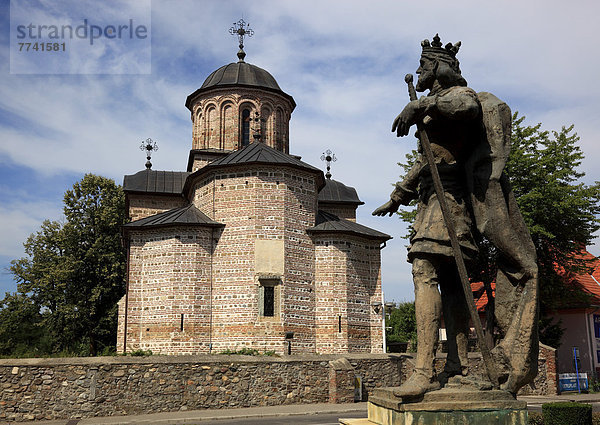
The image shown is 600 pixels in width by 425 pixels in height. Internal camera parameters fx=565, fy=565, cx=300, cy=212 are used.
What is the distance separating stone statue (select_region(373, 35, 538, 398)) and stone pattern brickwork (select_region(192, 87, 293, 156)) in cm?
2334

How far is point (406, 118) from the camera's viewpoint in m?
4.07

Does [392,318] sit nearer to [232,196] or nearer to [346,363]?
[232,196]

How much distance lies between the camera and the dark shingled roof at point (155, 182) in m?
28.1

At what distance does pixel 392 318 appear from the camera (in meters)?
45.8

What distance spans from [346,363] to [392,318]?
107ft

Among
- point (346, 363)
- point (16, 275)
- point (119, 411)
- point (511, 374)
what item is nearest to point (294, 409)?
point (346, 363)

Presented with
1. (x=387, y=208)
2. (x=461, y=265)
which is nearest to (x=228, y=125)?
(x=387, y=208)

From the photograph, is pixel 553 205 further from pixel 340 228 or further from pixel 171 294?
pixel 171 294

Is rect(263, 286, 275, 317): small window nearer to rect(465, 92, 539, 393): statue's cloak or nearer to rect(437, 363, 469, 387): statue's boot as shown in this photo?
rect(437, 363, 469, 387): statue's boot

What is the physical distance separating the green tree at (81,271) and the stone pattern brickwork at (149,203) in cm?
343

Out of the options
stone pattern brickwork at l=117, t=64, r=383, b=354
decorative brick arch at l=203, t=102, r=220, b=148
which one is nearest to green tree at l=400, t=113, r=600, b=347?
stone pattern brickwork at l=117, t=64, r=383, b=354

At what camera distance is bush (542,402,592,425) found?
7156 millimetres

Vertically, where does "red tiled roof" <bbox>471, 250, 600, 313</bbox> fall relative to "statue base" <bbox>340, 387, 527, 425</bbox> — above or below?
above

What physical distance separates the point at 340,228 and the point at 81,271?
53.3 feet
